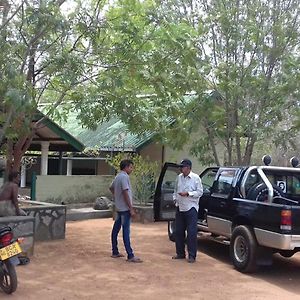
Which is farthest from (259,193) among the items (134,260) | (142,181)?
(142,181)

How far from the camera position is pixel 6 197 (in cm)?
870

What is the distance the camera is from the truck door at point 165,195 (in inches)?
400

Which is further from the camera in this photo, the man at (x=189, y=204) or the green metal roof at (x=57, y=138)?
the green metal roof at (x=57, y=138)

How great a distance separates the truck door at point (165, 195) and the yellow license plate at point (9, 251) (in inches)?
163

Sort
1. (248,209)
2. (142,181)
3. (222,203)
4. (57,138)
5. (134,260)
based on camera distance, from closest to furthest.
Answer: (248,209)
(134,260)
(222,203)
(142,181)
(57,138)

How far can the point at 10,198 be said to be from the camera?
878 cm

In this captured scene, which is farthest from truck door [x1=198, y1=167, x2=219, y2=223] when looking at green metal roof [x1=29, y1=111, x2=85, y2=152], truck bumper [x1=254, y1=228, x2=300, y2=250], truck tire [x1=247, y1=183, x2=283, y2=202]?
green metal roof [x1=29, y1=111, x2=85, y2=152]

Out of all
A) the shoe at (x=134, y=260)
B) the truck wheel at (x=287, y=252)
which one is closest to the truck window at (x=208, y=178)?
the truck wheel at (x=287, y=252)

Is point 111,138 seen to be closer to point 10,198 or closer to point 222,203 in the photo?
point 222,203

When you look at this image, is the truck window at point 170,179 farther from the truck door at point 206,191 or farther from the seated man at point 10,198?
the seated man at point 10,198

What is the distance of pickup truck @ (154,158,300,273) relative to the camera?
763 cm

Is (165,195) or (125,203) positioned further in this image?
(165,195)

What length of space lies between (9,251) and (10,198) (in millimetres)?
2568

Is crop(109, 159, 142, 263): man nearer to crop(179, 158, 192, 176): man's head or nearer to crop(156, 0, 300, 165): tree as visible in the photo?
crop(179, 158, 192, 176): man's head
